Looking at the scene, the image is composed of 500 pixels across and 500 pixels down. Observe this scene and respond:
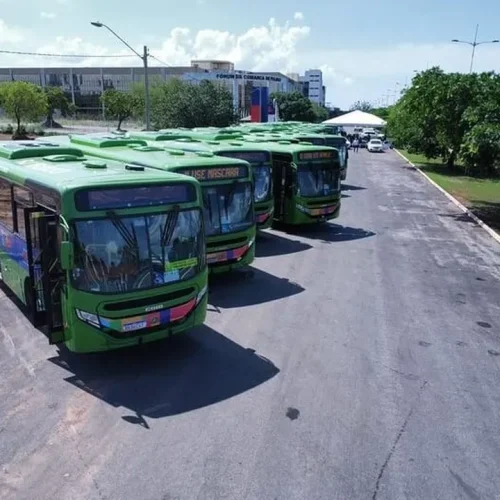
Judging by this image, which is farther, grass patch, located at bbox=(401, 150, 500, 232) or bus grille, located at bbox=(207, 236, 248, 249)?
A: grass patch, located at bbox=(401, 150, 500, 232)

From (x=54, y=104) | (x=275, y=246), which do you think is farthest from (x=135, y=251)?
(x=54, y=104)

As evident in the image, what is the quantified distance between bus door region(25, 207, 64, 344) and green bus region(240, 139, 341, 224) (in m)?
9.63

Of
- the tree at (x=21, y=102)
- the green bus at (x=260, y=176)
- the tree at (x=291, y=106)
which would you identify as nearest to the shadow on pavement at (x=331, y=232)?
the green bus at (x=260, y=176)

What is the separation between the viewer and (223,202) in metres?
11.2

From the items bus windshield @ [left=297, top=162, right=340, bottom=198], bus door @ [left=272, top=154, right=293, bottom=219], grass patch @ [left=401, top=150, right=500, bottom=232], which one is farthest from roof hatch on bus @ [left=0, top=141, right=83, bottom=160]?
grass patch @ [left=401, top=150, right=500, bottom=232]

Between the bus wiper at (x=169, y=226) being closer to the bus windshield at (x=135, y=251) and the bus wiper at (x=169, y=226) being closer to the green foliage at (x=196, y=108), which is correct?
the bus windshield at (x=135, y=251)

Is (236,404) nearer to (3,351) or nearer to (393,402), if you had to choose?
(393,402)

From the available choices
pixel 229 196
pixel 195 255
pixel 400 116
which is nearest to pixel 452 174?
pixel 400 116

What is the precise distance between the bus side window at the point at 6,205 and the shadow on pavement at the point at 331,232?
30.5ft

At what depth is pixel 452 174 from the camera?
115 ft

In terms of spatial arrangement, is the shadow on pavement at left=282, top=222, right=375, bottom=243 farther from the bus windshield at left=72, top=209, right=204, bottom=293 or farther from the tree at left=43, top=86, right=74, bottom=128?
the tree at left=43, top=86, right=74, bottom=128

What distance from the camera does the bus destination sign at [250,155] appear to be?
14.1 metres

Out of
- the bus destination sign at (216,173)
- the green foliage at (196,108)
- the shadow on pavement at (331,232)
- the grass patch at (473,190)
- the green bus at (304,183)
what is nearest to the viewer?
the bus destination sign at (216,173)

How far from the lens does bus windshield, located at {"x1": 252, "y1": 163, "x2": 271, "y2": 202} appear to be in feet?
47.5
